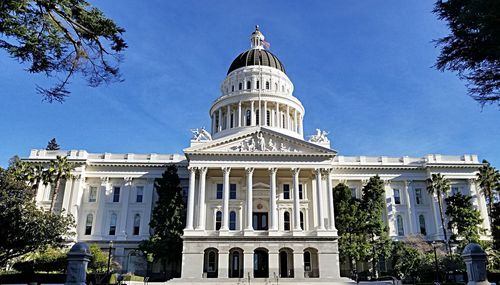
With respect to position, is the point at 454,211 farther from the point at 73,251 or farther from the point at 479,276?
the point at 73,251

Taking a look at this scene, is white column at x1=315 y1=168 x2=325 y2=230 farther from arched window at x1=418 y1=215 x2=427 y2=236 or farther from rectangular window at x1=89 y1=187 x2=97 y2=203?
rectangular window at x1=89 y1=187 x2=97 y2=203

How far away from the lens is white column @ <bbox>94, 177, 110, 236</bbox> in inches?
1938

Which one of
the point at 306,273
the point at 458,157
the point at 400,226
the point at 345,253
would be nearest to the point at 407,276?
the point at 345,253

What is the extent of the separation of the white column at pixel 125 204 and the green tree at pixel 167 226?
5813mm

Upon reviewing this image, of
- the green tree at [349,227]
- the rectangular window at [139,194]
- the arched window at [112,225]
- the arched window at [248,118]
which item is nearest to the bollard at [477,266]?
the green tree at [349,227]

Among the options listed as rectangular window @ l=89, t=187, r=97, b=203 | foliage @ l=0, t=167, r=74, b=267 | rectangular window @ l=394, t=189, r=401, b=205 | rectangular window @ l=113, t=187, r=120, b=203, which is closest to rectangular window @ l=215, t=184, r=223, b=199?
rectangular window @ l=113, t=187, r=120, b=203

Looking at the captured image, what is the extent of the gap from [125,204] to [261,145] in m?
19.2

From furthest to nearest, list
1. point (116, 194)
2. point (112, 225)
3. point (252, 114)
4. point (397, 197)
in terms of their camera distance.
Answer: point (252, 114), point (397, 197), point (116, 194), point (112, 225)

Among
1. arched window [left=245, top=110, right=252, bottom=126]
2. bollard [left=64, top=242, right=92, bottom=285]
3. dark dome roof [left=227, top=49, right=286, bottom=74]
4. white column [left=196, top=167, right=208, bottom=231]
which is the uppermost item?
A: dark dome roof [left=227, top=49, right=286, bottom=74]

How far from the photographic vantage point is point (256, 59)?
214 feet

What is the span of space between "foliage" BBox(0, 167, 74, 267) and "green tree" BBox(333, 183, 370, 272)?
28366mm

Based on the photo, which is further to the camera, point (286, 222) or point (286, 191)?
point (286, 191)

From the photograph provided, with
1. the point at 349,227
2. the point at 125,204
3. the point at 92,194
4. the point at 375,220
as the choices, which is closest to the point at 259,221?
the point at 349,227

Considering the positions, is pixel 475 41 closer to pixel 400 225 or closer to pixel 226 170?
pixel 226 170
